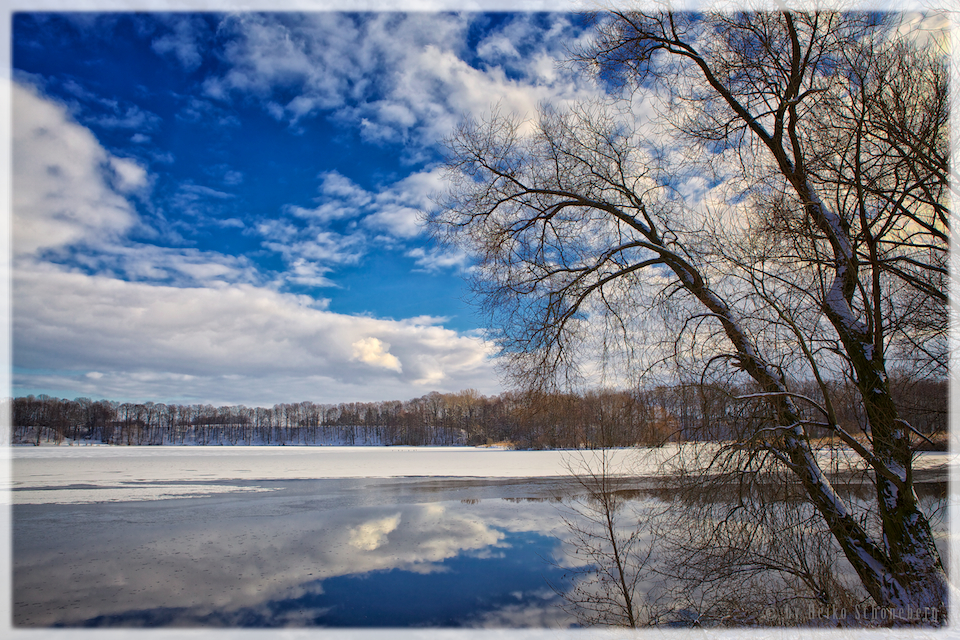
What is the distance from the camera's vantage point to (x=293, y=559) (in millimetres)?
9047

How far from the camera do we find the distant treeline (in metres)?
5.28

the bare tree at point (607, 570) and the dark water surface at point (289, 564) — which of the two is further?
the dark water surface at point (289, 564)

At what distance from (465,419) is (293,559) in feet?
291

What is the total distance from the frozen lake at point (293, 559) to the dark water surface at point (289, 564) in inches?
1.2

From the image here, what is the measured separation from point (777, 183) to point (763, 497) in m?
3.76

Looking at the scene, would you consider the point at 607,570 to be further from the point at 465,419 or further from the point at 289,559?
the point at 465,419

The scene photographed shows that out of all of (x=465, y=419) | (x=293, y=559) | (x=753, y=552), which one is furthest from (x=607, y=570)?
(x=465, y=419)

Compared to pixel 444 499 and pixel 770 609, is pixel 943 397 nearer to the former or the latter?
pixel 770 609

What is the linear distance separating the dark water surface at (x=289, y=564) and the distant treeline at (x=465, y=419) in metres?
2.31

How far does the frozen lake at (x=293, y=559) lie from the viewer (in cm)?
673

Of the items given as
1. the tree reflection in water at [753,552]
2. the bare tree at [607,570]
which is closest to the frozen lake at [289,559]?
the bare tree at [607,570]

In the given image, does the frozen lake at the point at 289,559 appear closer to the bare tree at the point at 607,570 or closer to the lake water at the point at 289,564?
the lake water at the point at 289,564

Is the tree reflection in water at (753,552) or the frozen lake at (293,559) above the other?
the tree reflection in water at (753,552)

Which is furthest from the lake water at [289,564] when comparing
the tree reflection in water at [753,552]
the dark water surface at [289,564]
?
the tree reflection in water at [753,552]
